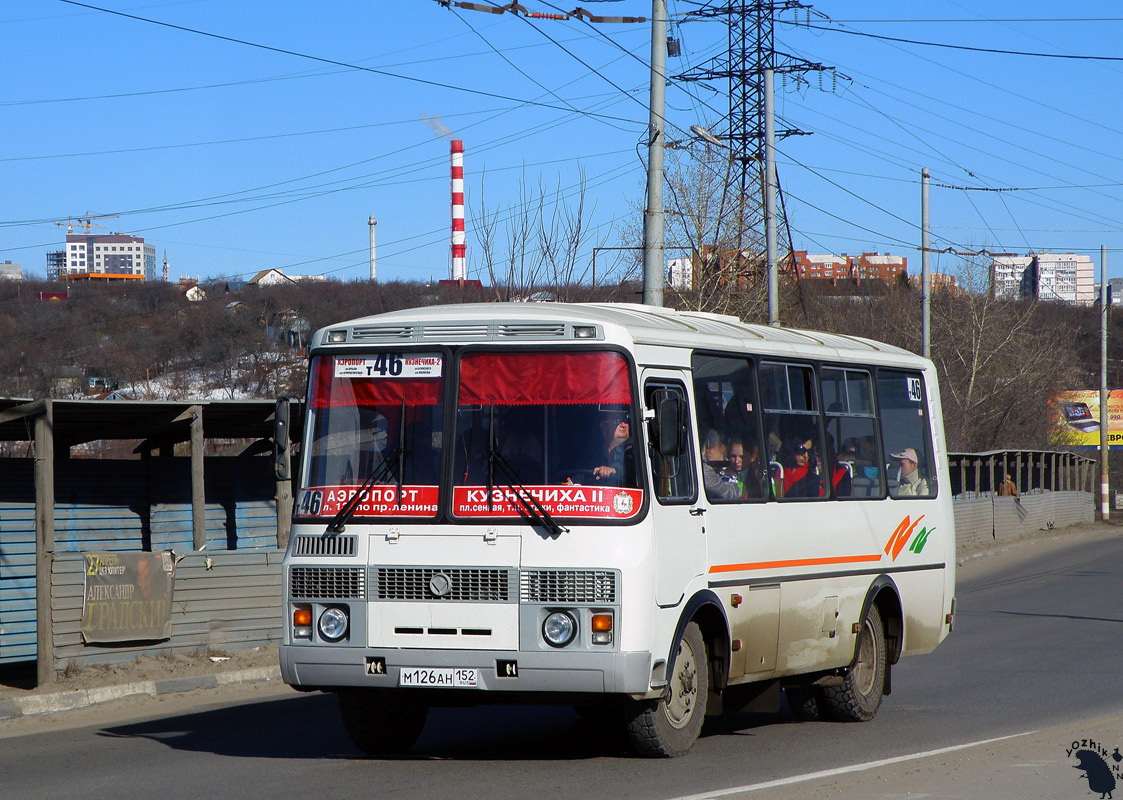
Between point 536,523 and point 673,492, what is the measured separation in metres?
0.93

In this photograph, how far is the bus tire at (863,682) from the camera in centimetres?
1035

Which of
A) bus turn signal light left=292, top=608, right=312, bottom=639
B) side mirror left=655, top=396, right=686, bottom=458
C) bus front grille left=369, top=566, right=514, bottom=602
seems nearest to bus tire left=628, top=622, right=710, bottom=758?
bus front grille left=369, top=566, right=514, bottom=602

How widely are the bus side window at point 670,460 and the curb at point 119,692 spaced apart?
21.9 feet

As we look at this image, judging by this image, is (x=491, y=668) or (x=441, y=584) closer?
(x=491, y=668)

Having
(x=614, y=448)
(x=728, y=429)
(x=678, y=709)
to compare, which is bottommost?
(x=678, y=709)

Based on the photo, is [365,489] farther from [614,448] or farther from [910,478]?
[910,478]

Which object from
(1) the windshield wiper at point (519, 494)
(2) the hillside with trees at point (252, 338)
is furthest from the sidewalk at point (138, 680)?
(2) the hillside with trees at point (252, 338)

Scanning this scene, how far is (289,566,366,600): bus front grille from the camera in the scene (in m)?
7.94

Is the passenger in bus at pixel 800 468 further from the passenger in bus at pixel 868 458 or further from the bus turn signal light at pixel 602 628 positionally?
the bus turn signal light at pixel 602 628

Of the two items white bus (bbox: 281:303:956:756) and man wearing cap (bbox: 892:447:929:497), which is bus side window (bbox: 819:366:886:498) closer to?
man wearing cap (bbox: 892:447:929:497)

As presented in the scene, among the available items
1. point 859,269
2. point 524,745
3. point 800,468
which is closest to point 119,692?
point 524,745

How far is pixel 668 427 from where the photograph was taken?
7.67m

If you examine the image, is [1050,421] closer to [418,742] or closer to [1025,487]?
[1025,487]

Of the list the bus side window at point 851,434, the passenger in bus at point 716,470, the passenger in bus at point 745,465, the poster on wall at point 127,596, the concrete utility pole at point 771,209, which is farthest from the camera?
the concrete utility pole at point 771,209
